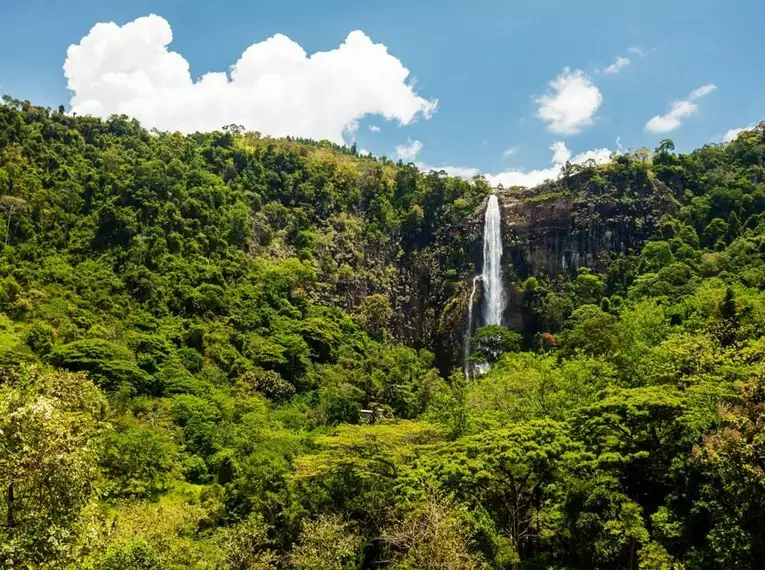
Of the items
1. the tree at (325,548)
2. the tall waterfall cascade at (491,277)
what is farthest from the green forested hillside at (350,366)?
the tall waterfall cascade at (491,277)

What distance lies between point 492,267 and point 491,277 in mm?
1334

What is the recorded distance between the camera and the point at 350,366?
55.7m

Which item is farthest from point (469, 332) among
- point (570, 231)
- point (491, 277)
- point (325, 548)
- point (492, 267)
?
point (325, 548)

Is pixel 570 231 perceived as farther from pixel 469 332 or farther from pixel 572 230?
pixel 469 332

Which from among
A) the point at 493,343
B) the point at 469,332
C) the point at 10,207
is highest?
the point at 10,207

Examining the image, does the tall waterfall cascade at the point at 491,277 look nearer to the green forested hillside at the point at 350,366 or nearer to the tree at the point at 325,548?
the green forested hillside at the point at 350,366

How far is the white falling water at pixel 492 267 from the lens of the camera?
6519 cm

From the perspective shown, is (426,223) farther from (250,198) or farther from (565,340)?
(565,340)

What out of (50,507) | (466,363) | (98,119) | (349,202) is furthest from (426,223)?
(50,507)

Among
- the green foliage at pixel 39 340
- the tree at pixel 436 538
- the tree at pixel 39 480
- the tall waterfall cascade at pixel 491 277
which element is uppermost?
the tall waterfall cascade at pixel 491 277

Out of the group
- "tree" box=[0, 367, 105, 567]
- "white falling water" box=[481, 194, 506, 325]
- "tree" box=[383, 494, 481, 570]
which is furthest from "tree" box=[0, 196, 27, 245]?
"tree" box=[383, 494, 481, 570]

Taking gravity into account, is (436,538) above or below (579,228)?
below

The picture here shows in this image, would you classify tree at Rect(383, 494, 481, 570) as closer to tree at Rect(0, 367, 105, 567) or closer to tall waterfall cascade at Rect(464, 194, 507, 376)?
tree at Rect(0, 367, 105, 567)

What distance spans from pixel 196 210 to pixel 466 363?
113 ft
